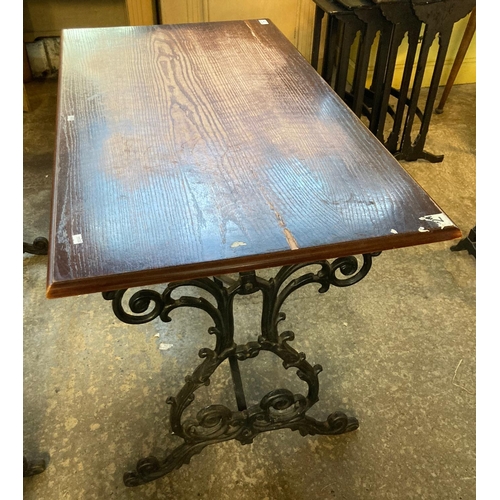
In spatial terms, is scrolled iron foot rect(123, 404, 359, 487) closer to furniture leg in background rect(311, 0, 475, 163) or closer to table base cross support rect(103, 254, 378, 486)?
table base cross support rect(103, 254, 378, 486)

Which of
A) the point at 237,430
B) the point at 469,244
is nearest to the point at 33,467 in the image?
the point at 237,430

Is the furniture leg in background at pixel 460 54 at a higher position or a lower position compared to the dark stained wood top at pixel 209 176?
lower

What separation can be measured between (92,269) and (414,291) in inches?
53.3

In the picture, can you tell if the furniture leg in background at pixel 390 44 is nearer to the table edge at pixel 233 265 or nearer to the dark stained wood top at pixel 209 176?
the dark stained wood top at pixel 209 176

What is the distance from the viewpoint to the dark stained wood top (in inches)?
30.0

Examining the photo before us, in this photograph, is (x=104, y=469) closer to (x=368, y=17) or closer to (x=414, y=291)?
(x=414, y=291)

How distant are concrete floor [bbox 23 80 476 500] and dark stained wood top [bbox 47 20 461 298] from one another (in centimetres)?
74

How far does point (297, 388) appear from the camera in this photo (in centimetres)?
144

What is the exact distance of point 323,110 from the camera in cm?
118

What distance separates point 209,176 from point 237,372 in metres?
0.61

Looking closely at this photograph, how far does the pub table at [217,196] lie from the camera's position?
77cm

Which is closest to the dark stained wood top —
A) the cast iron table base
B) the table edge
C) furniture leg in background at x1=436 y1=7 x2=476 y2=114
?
the table edge

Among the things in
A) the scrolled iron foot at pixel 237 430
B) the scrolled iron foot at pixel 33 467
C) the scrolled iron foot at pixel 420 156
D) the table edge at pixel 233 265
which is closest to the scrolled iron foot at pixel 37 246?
Answer: the scrolled iron foot at pixel 33 467

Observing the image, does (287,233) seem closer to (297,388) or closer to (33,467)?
(297,388)
